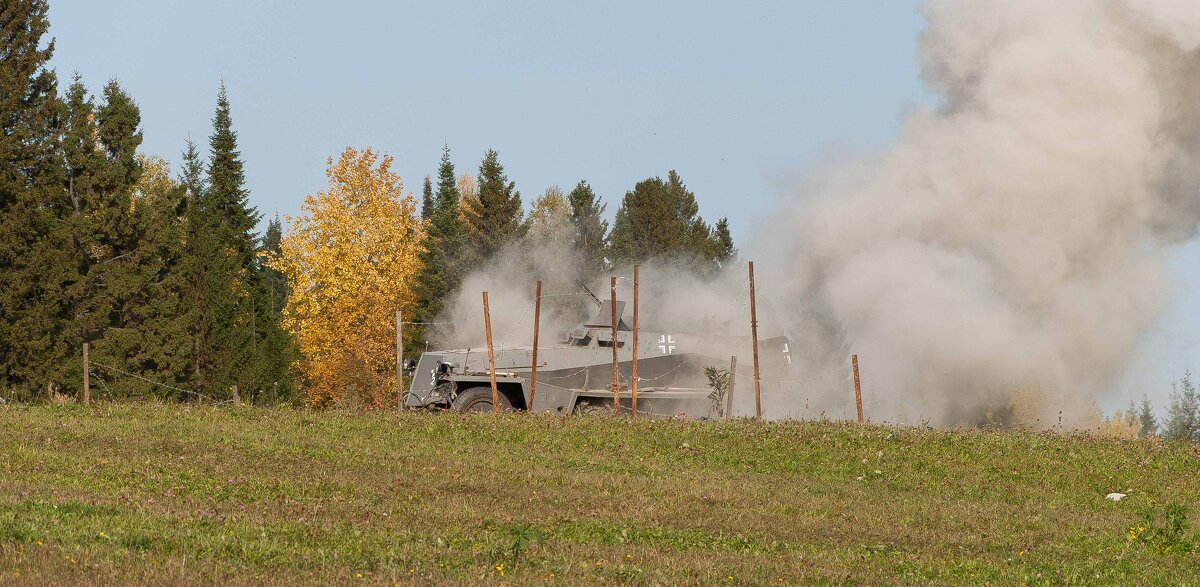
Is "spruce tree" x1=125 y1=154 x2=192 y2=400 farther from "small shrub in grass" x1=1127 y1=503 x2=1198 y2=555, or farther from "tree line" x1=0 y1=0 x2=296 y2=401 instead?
→ "small shrub in grass" x1=1127 y1=503 x2=1198 y2=555

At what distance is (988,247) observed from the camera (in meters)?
31.6

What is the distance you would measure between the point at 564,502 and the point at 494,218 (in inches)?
1669

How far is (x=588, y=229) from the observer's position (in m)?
65.0

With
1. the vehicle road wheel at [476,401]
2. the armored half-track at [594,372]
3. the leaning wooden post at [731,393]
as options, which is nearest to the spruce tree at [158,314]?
the armored half-track at [594,372]

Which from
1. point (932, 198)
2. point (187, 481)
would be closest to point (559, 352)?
point (932, 198)

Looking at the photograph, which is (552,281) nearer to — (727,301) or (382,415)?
(727,301)

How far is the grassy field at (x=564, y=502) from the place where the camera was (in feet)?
38.8

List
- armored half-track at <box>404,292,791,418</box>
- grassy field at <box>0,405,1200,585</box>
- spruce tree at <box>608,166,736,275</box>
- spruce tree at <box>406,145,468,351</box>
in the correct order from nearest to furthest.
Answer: grassy field at <box>0,405,1200,585</box>, armored half-track at <box>404,292,791,418</box>, spruce tree at <box>406,145,468,351</box>, spruce tree at <box>608,166,736,275</box>

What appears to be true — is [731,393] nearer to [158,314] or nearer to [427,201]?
[158,314]

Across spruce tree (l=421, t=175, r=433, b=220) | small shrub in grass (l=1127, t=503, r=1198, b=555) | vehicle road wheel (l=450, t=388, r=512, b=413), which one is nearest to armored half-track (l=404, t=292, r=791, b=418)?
vehicle road wheel (l=450, t=388, r=512, b=413)

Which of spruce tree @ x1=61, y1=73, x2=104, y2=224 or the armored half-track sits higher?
spruce tree @ x1=61, y1=73, x2=104, y2=224

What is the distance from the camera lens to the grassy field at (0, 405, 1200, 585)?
1184 centimetres

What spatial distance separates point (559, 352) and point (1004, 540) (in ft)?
51.8

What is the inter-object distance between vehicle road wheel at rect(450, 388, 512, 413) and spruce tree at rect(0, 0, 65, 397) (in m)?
15.1
